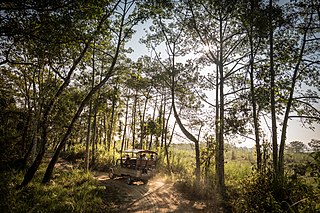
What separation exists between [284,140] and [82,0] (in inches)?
481

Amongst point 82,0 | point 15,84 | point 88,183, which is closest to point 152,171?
point 88,183

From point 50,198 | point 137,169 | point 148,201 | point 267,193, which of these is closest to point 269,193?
point 267,193

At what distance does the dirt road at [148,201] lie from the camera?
325 inches

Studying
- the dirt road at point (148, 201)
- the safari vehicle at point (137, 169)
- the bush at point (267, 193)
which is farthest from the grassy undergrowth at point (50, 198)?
the bush at point (267, 193)

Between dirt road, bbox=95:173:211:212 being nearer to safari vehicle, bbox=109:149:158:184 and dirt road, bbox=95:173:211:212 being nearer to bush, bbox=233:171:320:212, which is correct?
safari vehicle, bbox=109:149:158:184

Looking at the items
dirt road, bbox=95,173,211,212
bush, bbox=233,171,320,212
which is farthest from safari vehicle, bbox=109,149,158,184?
bush, bbox=233,171,320,212

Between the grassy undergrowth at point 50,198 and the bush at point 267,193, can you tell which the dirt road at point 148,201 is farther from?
the bush at point 267,193

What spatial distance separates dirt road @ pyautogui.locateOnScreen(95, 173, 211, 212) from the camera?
8258 mm

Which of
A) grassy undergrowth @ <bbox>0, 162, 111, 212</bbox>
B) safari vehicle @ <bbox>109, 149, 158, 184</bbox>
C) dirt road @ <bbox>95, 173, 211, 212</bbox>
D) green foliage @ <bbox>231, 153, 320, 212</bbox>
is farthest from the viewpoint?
safari vehicle @ <bbox>109, 149, 158, 184</bbox>

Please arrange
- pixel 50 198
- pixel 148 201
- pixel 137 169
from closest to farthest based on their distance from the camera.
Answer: pixel 50 198 < pixel 148 201 < pixel 137 169

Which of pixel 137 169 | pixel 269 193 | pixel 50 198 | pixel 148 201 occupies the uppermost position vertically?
pixel 269 193

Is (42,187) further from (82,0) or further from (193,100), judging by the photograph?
(193,100)

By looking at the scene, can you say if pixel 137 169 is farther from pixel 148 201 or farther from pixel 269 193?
pixel 269 193

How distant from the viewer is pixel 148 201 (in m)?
9.21
